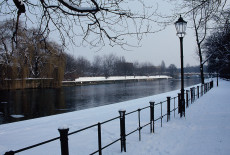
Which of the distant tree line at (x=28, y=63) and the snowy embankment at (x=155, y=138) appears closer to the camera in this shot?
the snowy embankment at (x=155, y=138)

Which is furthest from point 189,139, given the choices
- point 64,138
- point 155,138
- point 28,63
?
point 28,63

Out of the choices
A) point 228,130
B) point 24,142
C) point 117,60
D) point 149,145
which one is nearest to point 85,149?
point 149,145

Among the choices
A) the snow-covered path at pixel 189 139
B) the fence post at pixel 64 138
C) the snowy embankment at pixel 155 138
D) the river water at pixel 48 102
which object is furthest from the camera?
the river water at pixel 48 102

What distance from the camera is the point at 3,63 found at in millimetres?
35062

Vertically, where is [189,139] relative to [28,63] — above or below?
below

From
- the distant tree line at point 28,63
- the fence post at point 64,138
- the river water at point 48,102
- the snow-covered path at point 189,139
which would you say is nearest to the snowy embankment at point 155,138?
the snow-covered path at point 189,139

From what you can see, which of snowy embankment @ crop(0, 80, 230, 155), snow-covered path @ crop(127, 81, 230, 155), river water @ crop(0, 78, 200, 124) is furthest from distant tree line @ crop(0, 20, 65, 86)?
snow-covered path @ crop(127, 81, 230, 155)

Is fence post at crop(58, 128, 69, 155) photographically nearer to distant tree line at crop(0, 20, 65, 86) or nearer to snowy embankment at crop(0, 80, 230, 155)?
snowy embankment at crop(0, 80, 230, 155)

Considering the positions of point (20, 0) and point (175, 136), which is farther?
point (175, 136)

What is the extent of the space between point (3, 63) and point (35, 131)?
103 feet

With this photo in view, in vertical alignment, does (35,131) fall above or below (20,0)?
below

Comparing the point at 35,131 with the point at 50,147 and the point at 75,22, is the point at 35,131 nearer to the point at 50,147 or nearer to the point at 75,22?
the point at 50,147

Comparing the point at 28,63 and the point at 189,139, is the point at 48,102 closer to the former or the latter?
the point at 189,139

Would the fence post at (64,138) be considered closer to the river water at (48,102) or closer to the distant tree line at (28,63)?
the river water at (48,102)
